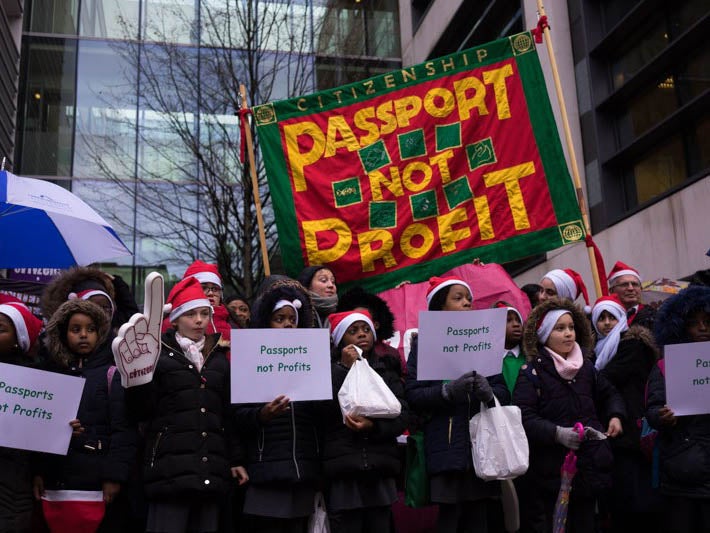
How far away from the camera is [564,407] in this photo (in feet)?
15.2

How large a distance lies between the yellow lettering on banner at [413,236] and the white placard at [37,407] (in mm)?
3663

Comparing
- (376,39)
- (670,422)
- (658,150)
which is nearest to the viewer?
(670,422)

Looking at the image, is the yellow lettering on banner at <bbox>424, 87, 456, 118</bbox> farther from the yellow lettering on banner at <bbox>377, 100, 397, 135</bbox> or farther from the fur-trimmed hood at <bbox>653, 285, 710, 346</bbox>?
the fur-trimmed hood at <bbox>653, 285, 710, 346</bbox>

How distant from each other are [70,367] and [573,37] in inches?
392

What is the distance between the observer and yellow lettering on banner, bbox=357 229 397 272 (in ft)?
23.7

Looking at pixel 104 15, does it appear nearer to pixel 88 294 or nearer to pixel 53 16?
pixel 53 16

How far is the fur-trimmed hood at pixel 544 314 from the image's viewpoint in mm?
4988

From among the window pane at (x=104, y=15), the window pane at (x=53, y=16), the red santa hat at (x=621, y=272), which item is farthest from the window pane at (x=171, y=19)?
the red santa hat at (x=621, y=272)

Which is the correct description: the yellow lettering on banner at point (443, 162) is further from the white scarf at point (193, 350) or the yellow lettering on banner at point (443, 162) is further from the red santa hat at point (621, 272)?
the white scarf at point (193, 350)

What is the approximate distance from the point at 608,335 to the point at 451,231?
6.71ft

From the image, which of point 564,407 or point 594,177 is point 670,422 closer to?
point 564,407

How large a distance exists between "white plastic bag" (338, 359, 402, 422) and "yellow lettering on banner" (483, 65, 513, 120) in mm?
3849

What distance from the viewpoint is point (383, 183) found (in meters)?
7.44

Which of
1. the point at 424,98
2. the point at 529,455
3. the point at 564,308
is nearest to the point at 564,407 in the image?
the point at 529,455
